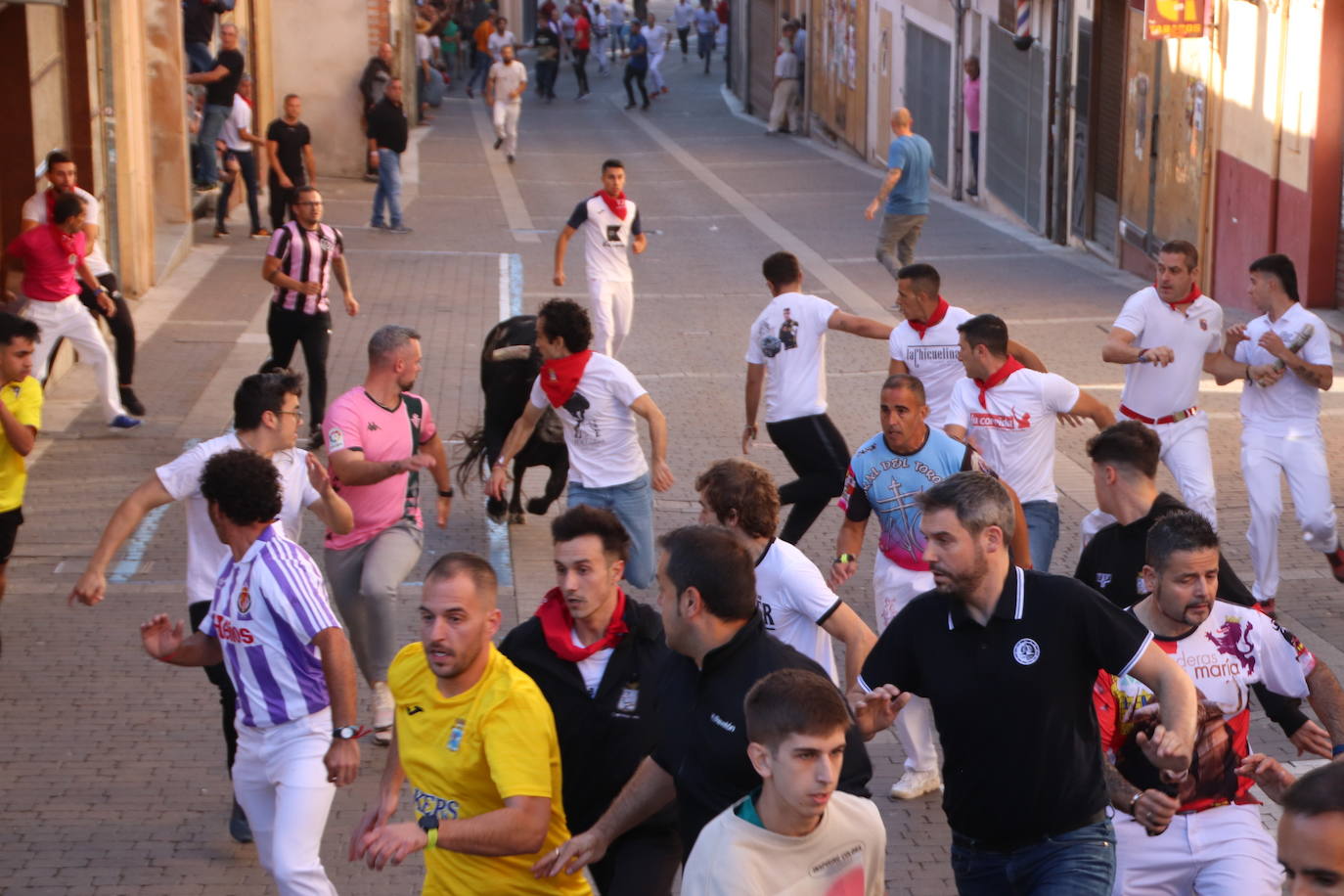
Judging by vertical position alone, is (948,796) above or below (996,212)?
above

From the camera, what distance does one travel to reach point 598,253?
15.8 meters

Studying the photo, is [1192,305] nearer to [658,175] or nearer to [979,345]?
[979,345]

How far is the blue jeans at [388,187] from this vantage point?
2431 cm

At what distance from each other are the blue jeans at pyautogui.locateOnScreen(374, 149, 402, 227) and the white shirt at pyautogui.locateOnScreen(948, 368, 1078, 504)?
16950 mm

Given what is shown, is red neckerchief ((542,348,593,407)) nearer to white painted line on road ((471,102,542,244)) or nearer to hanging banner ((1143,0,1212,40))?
hanging banner ((1143,0,1212,40))

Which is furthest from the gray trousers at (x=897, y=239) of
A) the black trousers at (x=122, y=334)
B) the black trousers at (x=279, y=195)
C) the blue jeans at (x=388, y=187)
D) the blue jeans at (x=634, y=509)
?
the blue jeans at (x=634, y=509)

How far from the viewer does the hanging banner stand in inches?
773

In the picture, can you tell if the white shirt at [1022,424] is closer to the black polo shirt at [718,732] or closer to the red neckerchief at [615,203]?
the black polo shirt at [718,732]

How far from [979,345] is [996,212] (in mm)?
20857

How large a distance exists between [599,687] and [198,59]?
71.5 ft

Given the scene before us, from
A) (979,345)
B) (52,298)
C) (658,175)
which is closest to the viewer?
(979,345)

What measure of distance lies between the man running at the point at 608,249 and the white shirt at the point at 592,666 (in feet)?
34.6

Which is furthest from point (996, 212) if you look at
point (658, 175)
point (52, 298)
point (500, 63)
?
point (52, 298)

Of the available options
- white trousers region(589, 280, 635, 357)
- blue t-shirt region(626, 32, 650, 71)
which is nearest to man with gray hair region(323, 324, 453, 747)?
white trousers region(589, 280, 635, 357)
